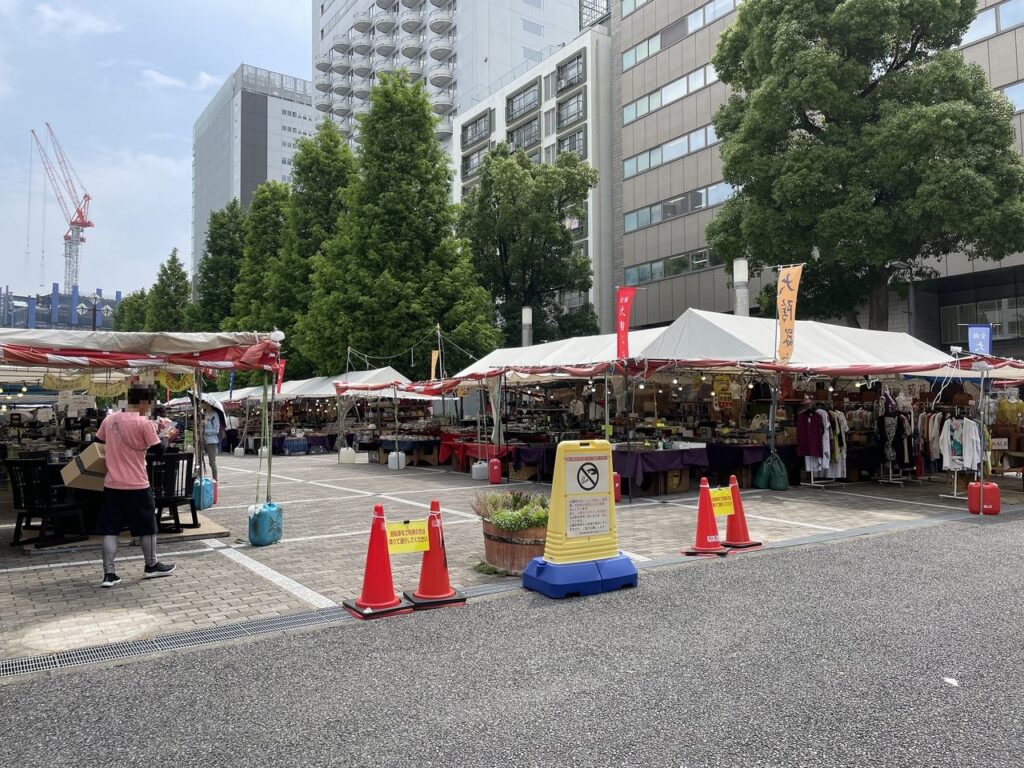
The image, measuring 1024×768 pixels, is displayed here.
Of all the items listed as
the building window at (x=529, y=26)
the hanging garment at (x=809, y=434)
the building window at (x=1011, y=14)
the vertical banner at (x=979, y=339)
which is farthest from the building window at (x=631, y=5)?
the hanging garment at (x=809, y=434)

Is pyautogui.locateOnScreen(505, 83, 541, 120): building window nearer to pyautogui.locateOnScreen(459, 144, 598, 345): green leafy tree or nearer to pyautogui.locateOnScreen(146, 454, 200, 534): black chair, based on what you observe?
pyautogui.locateOnScreen(459, 144, 598, 345): green leafy tree

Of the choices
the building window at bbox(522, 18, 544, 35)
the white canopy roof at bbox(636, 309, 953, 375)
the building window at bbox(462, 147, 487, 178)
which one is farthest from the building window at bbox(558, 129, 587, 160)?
the building window at bbox(522, 18, 544, 35)

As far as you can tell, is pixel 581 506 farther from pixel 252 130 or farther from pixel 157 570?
pixel 252 130

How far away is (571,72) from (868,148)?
78.5 feet

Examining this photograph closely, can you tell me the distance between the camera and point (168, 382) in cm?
1670

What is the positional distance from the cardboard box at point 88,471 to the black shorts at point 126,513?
37.8 inches

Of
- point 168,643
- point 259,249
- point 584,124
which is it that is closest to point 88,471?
point 168,643

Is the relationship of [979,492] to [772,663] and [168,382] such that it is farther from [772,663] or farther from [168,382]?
[168,382]

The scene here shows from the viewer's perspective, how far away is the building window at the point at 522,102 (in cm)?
4404

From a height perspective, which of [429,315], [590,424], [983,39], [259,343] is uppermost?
[983,39]

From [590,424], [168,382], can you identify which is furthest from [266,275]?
[590,424]

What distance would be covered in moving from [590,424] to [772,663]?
14897mm

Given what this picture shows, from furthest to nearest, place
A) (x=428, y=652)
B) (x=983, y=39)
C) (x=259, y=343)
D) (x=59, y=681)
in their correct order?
(x=983, y=39)
(x=259, y=343)
(x=428, y=652)
(x=59, y=681)

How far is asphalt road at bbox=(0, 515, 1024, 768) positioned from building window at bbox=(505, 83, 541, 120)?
42319mm
